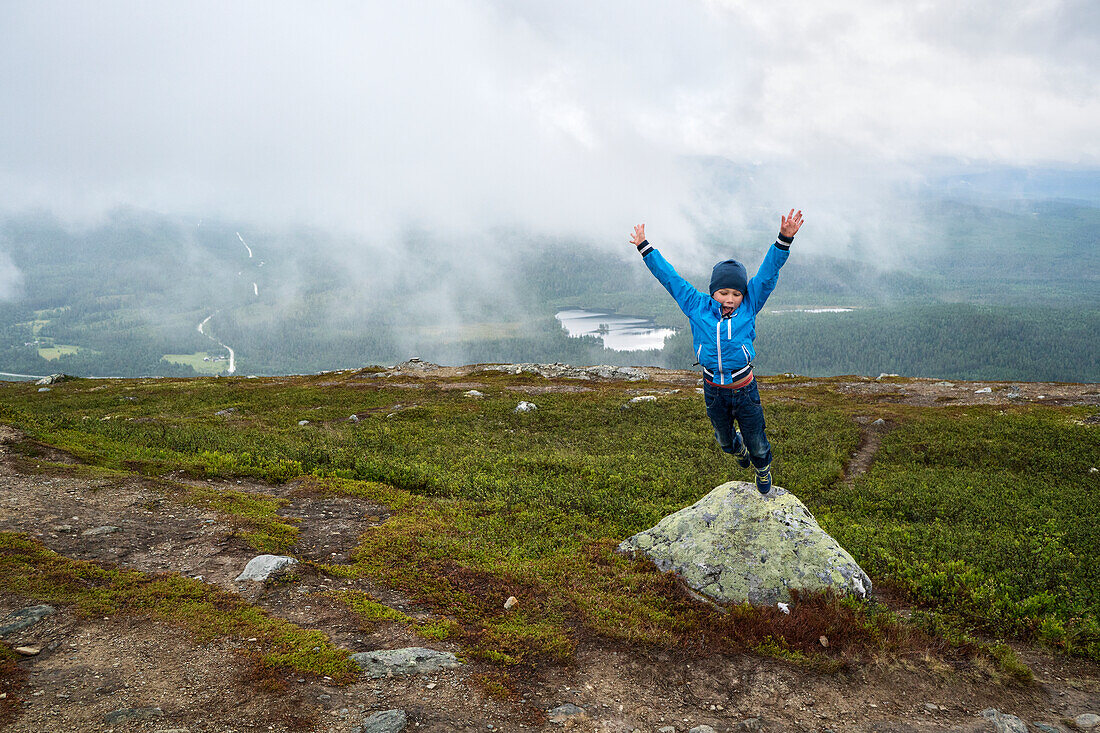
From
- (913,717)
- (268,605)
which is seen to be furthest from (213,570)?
(913,717)

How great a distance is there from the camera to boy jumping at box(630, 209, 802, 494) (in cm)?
1033

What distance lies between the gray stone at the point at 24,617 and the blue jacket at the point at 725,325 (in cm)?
1140

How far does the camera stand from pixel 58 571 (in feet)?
32.3

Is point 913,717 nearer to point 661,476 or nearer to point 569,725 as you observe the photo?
Answer: point 569,725

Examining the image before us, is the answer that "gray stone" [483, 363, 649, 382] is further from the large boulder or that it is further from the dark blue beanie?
the dark blue beanie

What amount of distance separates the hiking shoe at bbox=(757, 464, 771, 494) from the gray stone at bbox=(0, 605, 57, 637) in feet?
42.9

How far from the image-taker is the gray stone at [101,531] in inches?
470

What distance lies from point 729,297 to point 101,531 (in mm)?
14177

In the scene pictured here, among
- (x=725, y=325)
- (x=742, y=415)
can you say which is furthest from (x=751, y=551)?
(x=725, y=325)

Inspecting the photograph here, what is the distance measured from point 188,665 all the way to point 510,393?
36027mm

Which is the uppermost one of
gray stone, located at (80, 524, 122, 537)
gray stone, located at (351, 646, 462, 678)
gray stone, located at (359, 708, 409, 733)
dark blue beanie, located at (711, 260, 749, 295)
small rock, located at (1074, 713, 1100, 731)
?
dark blue beanie, located at (711, 260, 749, 295)

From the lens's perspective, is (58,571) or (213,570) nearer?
(58,571)

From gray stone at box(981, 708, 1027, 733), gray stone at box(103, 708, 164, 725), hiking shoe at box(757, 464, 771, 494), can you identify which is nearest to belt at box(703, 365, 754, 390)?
hiking shoe at box(757, 464, 771, 494)

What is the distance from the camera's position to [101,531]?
12.1 metres
